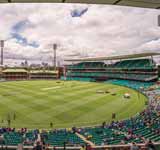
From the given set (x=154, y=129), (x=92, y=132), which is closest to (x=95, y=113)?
(x=92, y=132)

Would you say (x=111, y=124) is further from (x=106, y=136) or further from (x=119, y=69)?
(x=119, y=69)

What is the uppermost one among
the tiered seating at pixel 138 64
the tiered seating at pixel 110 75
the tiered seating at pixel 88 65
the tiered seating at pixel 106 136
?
the tiered seating at pixel 88 65

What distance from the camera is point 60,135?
19.6m

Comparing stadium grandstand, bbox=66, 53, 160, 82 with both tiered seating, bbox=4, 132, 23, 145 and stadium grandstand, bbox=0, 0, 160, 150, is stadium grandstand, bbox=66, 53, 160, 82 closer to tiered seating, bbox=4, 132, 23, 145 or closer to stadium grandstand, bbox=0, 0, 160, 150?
stadium grandstand, bbox=0, 0, 160, 150

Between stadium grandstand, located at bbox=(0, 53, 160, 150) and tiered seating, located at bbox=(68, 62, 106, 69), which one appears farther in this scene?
tiered seating, located at bbox=(68, 62, 106, 69)

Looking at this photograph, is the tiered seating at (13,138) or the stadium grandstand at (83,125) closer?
the stadium grandstand at (83,125)

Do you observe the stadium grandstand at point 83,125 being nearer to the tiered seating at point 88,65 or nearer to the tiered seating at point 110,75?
the tiered seating at point 110,75

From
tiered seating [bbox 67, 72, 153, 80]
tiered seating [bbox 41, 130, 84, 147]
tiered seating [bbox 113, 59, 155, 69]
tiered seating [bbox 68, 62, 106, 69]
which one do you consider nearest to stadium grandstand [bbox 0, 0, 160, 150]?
tiered seating [bbox 41, 130, 84, 147]

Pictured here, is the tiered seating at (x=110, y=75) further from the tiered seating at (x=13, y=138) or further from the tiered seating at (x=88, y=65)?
the tiered seating at (x=13, y=138)

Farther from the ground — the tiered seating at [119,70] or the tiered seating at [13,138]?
the tiered seating at [119,70]

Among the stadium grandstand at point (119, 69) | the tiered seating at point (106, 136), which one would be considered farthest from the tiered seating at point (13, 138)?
the stadium grandstand at point (119, 69)

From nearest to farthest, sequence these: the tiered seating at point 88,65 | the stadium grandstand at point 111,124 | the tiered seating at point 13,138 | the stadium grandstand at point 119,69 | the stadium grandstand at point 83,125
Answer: the stadium grandstand at point 83,125
the stadium grandstand at point 111,124
the tiered seating at point 13,138
the stadium grandstand at point 119,69
the tiered seating at point 88,65

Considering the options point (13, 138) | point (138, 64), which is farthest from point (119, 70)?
point (13, 138)

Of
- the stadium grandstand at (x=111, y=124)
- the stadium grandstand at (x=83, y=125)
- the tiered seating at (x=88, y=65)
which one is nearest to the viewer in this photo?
the stadium grandstand at (x=83, y=125)
